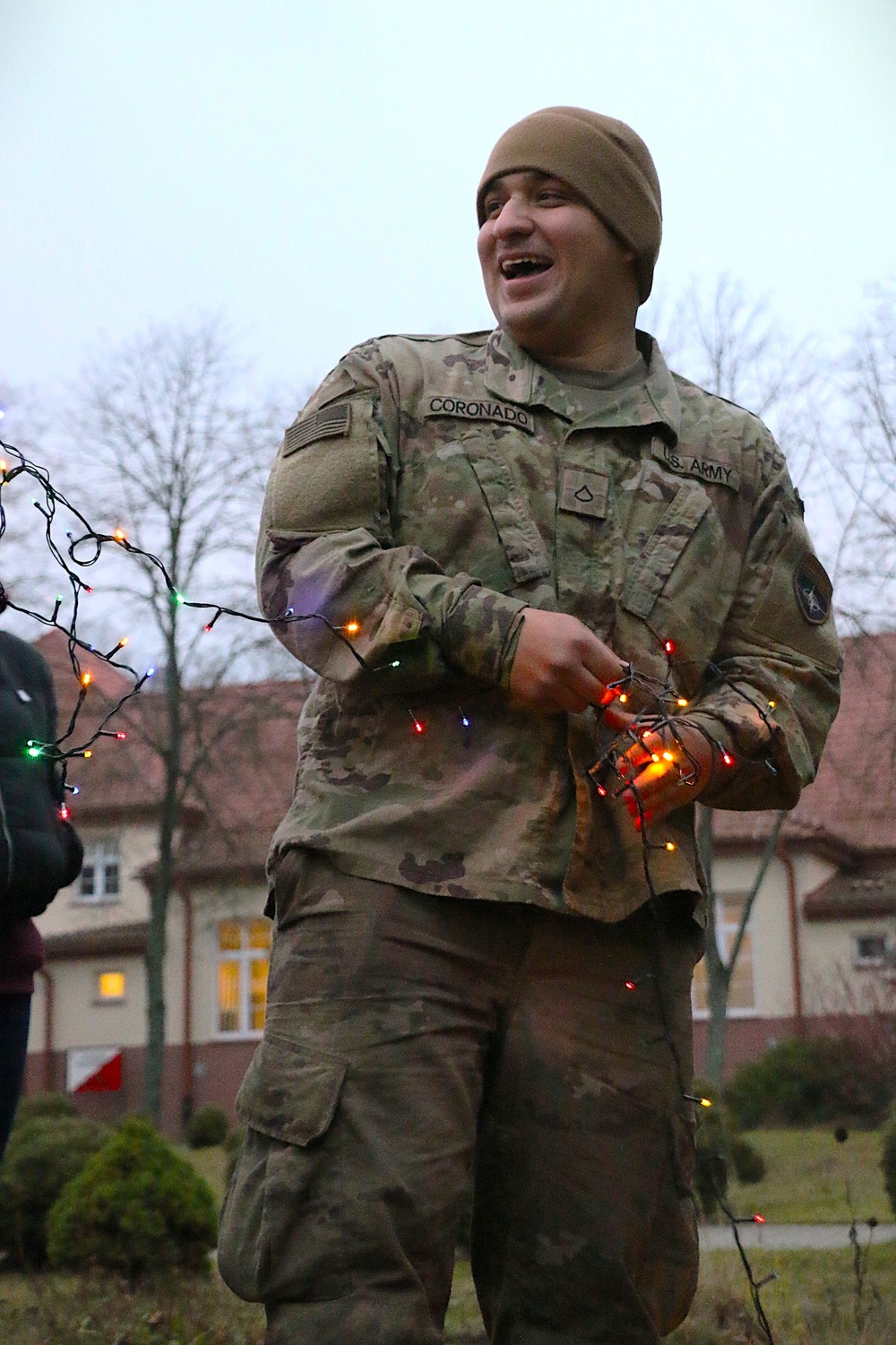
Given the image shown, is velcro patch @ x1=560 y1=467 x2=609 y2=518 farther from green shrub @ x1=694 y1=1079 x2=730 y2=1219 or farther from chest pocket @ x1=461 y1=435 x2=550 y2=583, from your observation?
green shrub @ x1=694 y1=1079 x2=730 y2=1219

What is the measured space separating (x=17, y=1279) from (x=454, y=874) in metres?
7.04

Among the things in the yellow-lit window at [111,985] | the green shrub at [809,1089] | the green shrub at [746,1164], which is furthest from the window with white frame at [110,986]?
the green shrub at [746,1164]

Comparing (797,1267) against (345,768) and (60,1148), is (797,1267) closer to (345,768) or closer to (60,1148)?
(60,1148)

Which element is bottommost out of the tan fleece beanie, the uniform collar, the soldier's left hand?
the soldier's left hand

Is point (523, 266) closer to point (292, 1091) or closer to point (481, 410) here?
point (481, 410)

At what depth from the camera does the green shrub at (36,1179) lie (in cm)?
935

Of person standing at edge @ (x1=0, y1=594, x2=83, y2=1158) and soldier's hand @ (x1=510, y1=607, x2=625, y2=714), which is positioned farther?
person standing at edge @ (x1=0, y1=594, x2=83, y2=1158)

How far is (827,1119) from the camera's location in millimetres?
23031

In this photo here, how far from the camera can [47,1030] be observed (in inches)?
1358

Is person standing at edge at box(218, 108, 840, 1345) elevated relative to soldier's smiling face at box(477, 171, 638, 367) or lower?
lower

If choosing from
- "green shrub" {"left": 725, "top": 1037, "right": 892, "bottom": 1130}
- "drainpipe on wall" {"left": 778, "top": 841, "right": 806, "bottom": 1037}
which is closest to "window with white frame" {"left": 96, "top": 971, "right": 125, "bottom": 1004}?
"drainpipe on wall" {"left": 778, "top": 841, "right": 806, "bottom": 1037}

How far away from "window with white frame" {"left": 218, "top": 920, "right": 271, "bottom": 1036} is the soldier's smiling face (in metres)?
31.1

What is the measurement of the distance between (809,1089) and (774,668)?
845 inches

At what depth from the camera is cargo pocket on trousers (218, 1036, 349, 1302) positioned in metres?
2.45
